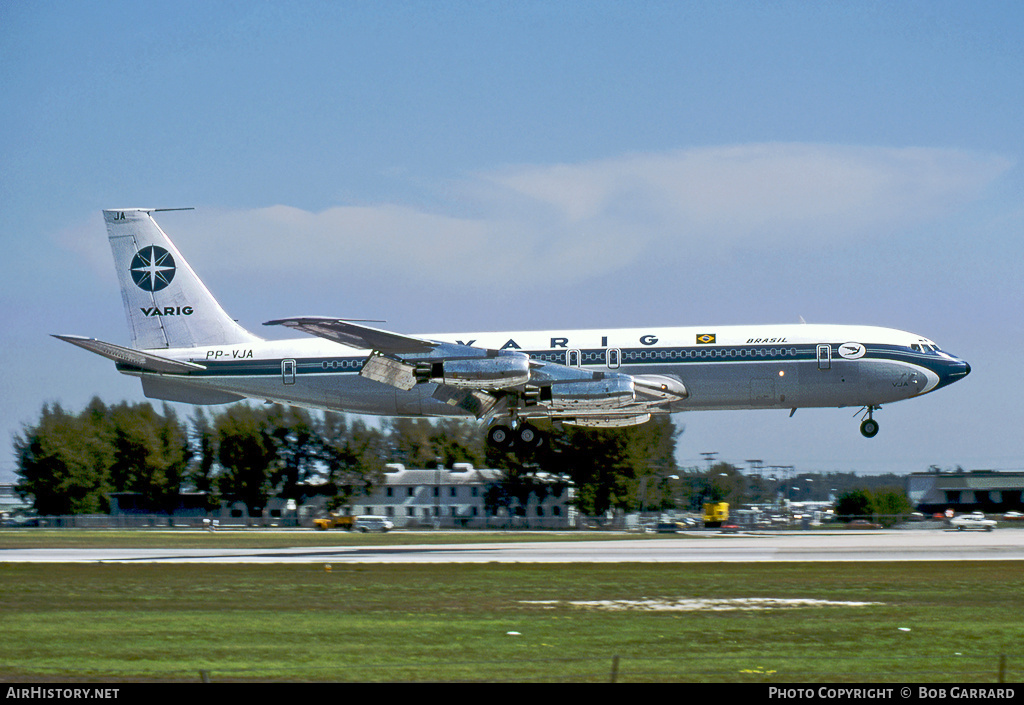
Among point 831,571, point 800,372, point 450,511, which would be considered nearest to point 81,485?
point 450,511

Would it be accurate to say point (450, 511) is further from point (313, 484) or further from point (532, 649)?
point (532, 649)

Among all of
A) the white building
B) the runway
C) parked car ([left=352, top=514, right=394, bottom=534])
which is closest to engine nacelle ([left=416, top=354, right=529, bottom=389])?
the runway

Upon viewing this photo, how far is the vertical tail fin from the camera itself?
5375cm

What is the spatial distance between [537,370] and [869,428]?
1502cm

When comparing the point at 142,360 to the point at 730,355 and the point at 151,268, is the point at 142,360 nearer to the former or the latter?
the point at 151,268

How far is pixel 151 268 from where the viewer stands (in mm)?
55406

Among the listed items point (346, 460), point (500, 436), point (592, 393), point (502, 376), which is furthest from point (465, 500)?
point (502, 376)

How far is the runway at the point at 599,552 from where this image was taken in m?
38.6

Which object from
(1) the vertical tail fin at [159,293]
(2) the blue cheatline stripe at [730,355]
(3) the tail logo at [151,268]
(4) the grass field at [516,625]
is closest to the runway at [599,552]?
(4) the grass field at [516,625]

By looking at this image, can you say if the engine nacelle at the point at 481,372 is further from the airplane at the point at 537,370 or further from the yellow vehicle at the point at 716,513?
the yellow vehicle at the point at 716,513

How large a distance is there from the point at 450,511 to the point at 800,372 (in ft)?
253

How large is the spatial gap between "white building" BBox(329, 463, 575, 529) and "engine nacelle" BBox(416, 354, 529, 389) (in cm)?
3378

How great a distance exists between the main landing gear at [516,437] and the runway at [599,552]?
14.2ft

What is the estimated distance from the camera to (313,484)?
103 meters
